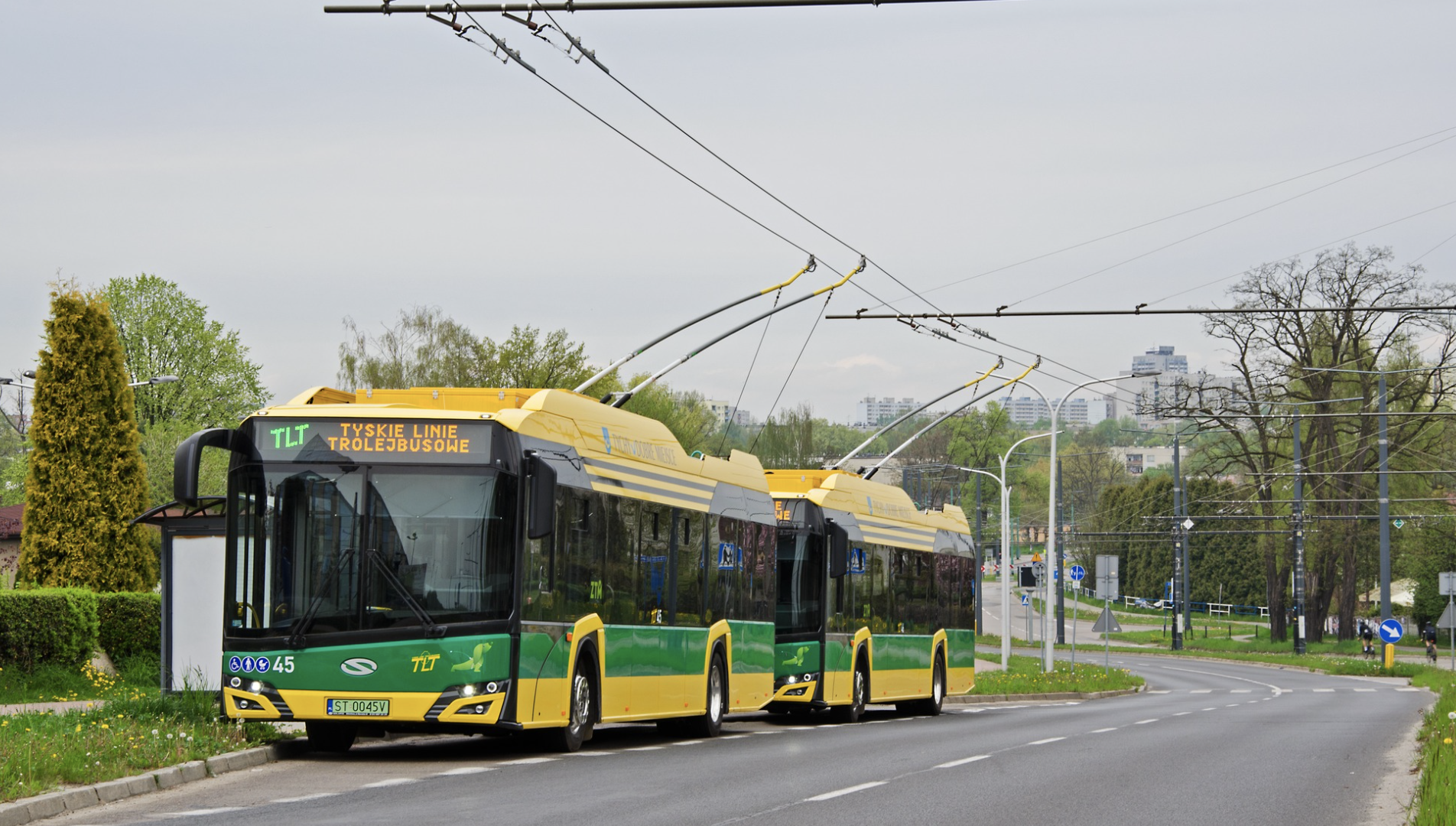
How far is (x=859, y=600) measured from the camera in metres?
25.4

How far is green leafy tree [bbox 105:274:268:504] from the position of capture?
67250mm

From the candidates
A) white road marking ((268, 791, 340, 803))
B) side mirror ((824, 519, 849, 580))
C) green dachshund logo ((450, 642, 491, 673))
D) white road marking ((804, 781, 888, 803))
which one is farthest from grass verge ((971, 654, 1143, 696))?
white road marking ((268, 791, 340, 803))

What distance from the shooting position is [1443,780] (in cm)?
1166

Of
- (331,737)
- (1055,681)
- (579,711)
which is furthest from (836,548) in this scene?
(1055,681)

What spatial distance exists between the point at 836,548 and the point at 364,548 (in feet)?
36.2

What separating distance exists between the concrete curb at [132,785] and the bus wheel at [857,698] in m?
11.2

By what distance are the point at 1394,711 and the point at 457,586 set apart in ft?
72.9

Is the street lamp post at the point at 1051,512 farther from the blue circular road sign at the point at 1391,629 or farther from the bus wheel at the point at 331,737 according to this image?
the bus wheel at the point at 331,737

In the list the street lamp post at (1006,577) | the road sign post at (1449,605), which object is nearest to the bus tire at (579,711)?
the street lamp post at (1006,577)

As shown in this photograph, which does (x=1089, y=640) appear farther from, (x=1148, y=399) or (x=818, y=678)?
(x=818, y=678)

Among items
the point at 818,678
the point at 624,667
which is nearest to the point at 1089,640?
the point at 818,678

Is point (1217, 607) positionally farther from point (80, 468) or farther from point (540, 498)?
point (540, 498)

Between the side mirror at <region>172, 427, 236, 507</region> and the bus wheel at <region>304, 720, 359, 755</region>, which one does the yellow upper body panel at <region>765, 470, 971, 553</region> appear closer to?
the bus wheel at <region>304, 720, 359, 755</region>

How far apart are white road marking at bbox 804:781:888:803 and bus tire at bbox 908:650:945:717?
15.6 m
